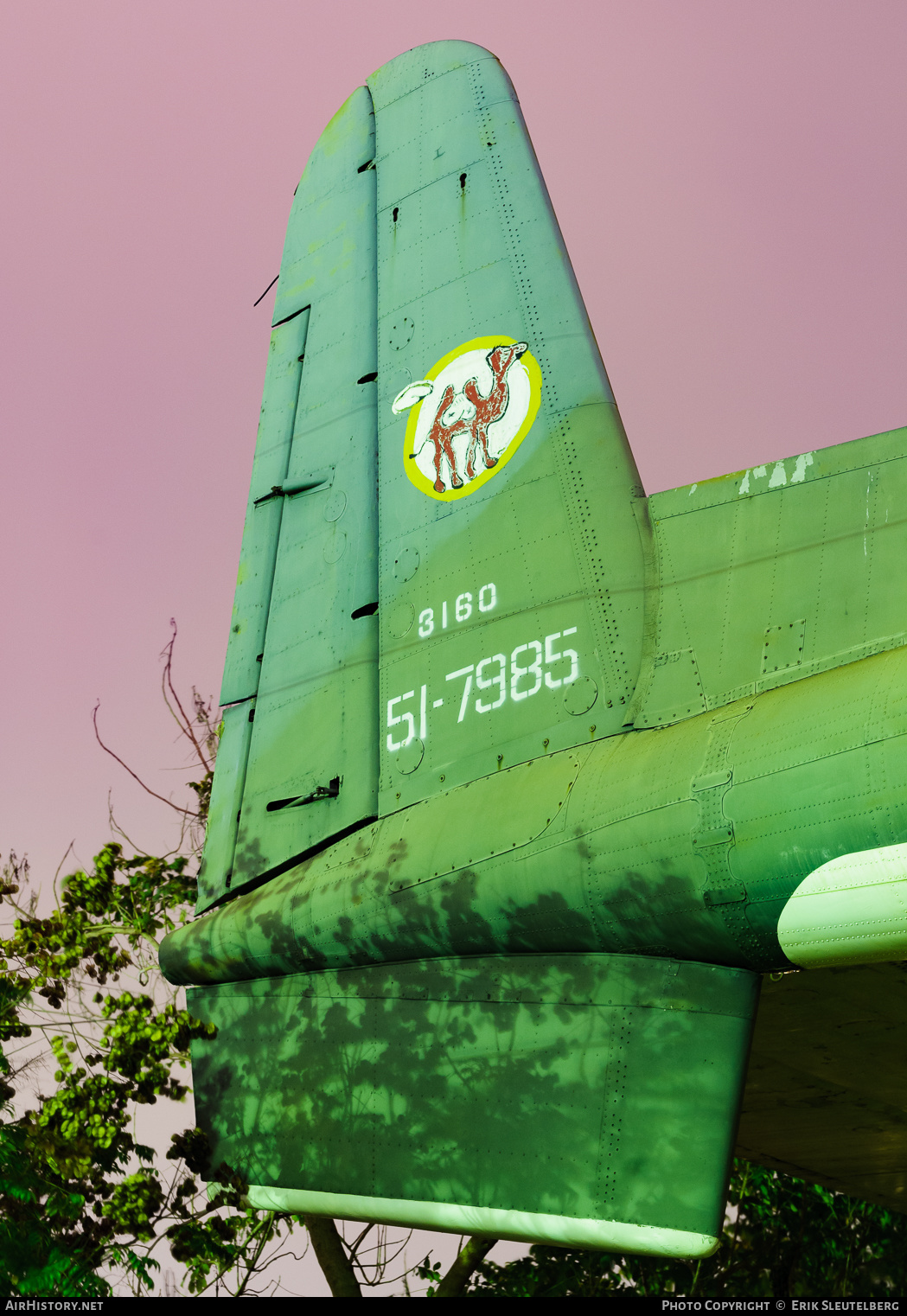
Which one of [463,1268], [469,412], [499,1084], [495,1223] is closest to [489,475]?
[469,412]

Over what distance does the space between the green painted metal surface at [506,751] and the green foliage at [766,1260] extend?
584 centimetres

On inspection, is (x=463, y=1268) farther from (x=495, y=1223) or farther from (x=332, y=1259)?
(x=495, y=1223)

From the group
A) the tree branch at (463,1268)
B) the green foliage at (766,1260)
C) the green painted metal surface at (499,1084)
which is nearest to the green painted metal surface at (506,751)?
the green painted metal surface at (499,1084)

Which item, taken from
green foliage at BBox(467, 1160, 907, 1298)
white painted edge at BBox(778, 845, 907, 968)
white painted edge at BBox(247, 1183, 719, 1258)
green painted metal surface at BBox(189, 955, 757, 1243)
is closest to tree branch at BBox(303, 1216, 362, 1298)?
green foliage at BBox(467, 1160, 907, 1298)

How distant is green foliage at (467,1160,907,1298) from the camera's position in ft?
44.2

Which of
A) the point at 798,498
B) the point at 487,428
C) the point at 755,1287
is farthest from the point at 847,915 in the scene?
the point at 755,1287

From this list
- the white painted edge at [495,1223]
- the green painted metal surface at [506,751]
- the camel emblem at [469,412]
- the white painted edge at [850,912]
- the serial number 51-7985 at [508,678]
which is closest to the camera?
the white painted edge at [850,912]

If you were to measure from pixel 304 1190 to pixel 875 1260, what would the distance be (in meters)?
11.2

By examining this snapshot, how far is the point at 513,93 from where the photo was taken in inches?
317

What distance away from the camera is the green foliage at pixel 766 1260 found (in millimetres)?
13461

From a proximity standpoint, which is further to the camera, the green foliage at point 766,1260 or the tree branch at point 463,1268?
the green foliage at point 766,1260

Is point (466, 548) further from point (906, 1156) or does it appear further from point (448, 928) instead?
point (906, 1156)

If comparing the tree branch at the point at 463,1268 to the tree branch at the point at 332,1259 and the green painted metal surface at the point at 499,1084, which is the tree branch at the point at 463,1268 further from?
the green painted metal surface at the point at 499,1084

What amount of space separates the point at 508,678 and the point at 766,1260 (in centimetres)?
1081
